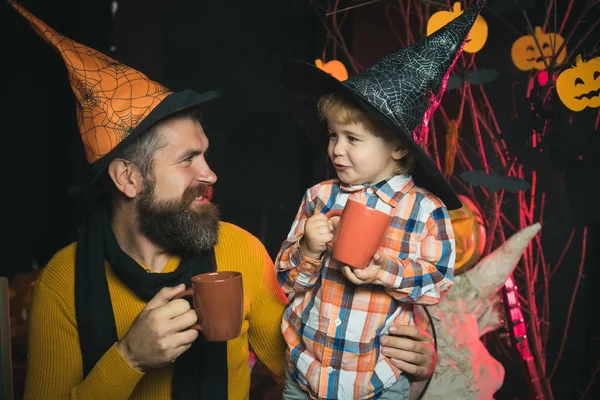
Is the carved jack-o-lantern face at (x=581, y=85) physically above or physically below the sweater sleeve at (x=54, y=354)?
above

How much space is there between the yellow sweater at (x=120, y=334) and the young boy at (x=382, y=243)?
220mm

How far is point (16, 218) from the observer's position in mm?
2727

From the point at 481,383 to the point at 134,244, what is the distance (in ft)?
3.96

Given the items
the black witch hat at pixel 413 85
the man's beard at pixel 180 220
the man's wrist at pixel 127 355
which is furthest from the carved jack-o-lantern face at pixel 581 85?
the man's wrist at pixel 127 355

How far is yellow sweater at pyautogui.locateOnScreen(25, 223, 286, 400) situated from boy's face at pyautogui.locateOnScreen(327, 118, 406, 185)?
17.8 inches

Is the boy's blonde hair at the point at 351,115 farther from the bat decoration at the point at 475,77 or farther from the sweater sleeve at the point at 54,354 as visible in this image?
the sweater sleeve at the point at 54,354

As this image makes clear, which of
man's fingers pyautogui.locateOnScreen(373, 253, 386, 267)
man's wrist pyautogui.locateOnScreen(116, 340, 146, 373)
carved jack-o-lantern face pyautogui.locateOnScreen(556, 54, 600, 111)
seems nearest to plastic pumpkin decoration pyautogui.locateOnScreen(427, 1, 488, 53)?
carved jack-o-lantern face pyautogui.locateOnScreen(556, 54, 600, 111)

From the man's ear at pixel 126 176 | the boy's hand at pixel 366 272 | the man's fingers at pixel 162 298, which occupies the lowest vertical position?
the man's fingers at pixel 162 298

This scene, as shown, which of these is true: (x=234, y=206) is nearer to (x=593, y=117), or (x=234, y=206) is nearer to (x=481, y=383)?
(x=481, y=383)

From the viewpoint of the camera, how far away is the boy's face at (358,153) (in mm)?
1387

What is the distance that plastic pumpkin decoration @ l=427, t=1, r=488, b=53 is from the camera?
1.81 m

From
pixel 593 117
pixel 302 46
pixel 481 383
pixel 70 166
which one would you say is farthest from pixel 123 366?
pixel 302 46

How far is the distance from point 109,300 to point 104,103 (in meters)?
0.53

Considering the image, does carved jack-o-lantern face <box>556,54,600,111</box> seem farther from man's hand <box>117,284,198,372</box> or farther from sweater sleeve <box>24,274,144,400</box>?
sweater sleeve <box>24,274,144,400</box>
